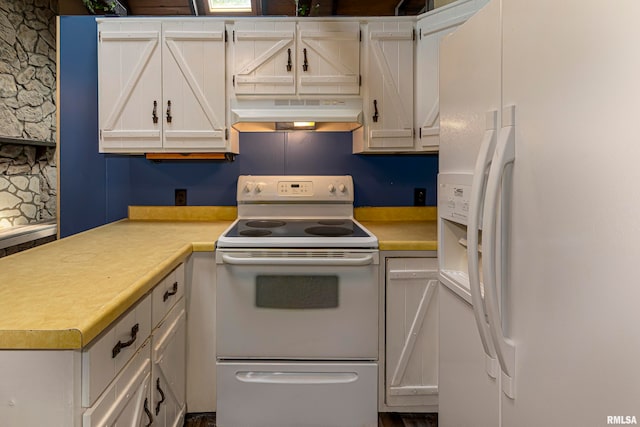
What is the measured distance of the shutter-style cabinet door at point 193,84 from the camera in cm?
235

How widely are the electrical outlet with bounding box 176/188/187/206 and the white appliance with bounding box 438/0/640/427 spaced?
1.99m

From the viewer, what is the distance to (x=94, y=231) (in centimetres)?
227

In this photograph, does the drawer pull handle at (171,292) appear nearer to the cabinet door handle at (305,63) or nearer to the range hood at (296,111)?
the range hood at (296,111)

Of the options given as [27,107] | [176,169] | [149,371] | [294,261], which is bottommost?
[149,371]

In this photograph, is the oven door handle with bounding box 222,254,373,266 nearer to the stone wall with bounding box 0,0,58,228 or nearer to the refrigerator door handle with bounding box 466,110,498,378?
the refrigerator door handle with bounding box 466,110,498,378

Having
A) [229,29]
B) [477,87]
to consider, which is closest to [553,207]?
[477,87]

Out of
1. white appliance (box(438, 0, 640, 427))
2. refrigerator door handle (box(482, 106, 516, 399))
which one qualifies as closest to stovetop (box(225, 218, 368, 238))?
white appliance (box(438, 0, 640, 427))

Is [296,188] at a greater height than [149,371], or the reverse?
[296,188]

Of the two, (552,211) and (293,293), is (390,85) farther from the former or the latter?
(552,211)

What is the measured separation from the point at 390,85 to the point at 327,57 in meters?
0.38

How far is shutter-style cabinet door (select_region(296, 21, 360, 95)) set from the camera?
7.74 feet

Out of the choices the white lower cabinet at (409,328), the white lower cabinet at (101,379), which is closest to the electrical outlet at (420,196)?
the white lower cabinet at (409,328)

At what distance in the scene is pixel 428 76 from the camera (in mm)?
2352

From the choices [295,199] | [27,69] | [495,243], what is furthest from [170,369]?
[27,69]
